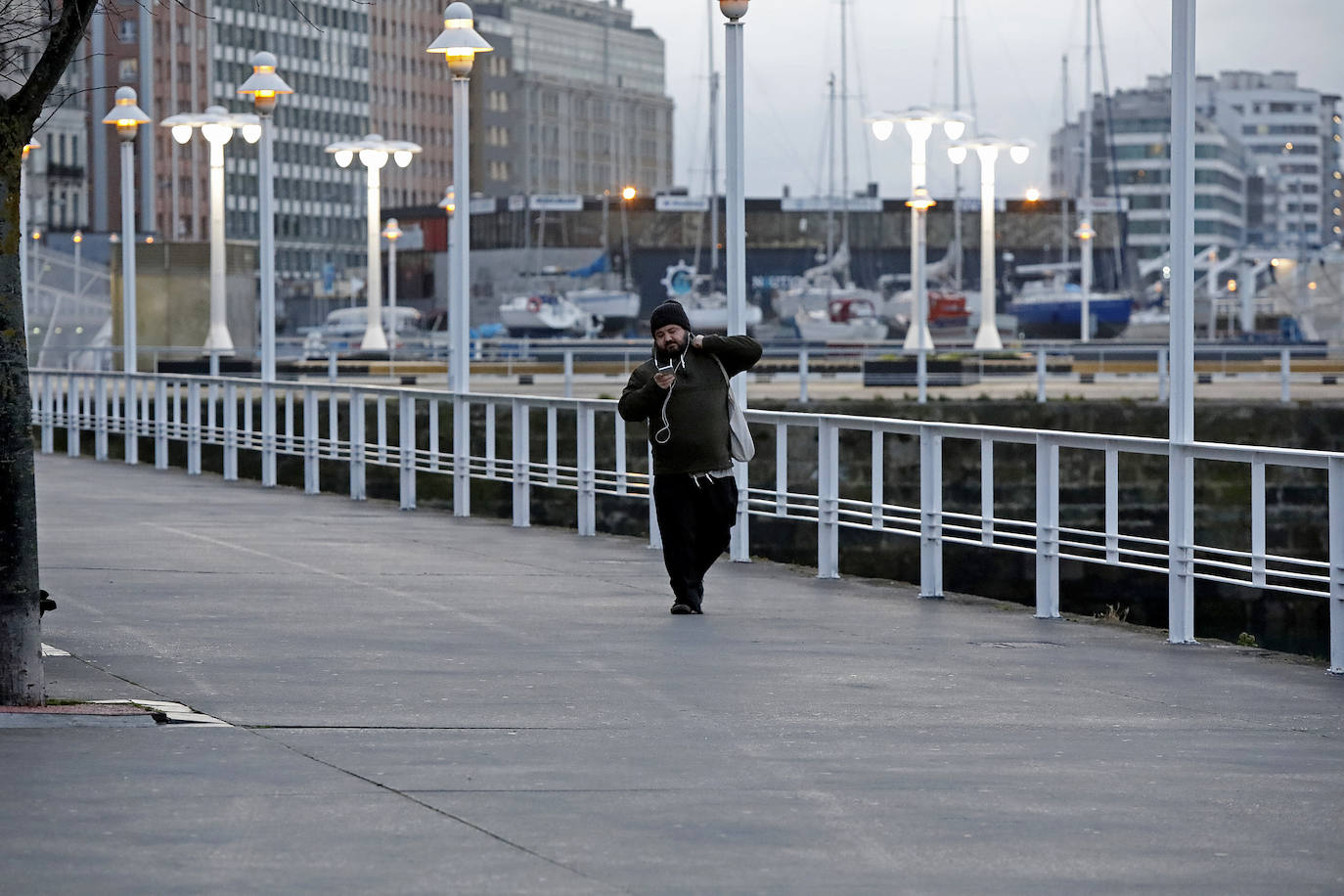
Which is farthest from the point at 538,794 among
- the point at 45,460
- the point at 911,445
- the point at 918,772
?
the point at 911,445

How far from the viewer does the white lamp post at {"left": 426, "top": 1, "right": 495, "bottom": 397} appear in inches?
1022

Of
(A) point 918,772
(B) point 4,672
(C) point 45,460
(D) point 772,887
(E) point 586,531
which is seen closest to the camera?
(D) point 772,887

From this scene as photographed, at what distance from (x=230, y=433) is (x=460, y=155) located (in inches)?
186

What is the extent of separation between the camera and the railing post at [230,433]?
98.8ft

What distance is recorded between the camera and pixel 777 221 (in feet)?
457

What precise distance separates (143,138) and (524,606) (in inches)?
6171

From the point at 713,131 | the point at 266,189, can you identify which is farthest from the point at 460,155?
the point at 713,131

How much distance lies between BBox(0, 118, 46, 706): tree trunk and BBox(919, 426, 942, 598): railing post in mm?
7403

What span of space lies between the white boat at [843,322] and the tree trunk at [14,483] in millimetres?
106124

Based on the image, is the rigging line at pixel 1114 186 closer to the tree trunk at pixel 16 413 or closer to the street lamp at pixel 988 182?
the street lamp at pixel 988 182

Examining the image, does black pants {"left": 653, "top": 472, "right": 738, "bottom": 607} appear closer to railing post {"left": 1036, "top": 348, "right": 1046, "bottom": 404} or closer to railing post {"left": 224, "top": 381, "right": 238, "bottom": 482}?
railing post {"left": 224, "top": 381, "right": 238, "bottom": 482}

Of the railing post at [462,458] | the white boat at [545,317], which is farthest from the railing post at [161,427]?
the white boat at [545,317]

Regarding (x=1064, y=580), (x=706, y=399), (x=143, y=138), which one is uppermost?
(x=143, y=138)

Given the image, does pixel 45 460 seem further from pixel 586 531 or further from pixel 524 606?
pixel 524 606
